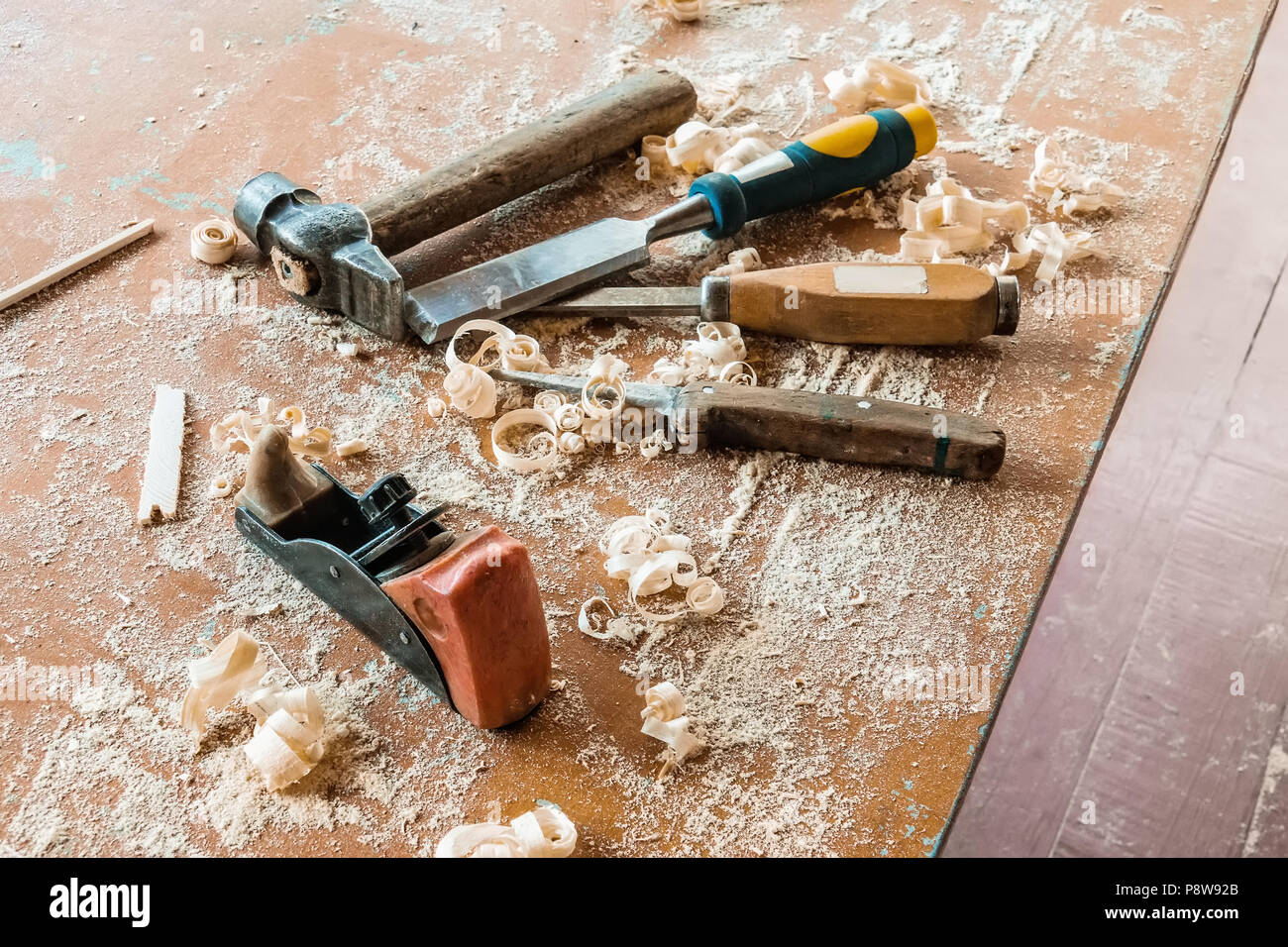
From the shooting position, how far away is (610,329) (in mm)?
1890

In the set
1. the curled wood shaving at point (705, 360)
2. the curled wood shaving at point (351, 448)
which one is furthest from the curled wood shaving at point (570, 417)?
the curled wood shaving at point (351, 448)

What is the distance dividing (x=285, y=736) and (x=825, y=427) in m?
0.81

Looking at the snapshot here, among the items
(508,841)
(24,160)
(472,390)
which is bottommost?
(508,841)

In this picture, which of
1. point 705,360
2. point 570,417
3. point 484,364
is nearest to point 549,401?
point 570,417

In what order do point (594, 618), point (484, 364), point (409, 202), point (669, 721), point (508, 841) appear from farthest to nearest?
point (409, 202), point (484, 364), point (594, 618), point (669, 721), point (508, 841)

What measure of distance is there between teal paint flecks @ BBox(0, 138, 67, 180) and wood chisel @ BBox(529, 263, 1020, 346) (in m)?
1.23

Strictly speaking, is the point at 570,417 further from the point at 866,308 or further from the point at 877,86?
the point at 877,86

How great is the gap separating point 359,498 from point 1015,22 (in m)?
1.91

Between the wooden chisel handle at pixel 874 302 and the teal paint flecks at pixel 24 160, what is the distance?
127cm

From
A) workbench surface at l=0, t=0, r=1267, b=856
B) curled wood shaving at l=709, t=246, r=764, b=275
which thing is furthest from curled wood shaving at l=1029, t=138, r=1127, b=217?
curled wood shaving at l=709, t=246, r=764, b=275

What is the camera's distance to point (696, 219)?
1960mm

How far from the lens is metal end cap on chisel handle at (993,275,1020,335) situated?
1771mm

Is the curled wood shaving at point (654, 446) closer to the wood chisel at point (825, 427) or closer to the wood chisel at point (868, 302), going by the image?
the wood chisel at point (825, 427)

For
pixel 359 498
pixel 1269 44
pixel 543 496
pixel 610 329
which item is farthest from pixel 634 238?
pixel 1269 44
